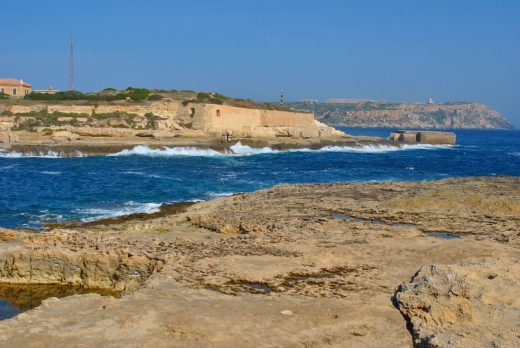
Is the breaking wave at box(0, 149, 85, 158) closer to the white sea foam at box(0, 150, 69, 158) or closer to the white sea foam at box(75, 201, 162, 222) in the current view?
the white sea foam at box(0, 150, 69, 158)

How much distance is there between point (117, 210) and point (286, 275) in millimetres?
10899

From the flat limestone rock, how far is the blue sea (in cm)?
1195

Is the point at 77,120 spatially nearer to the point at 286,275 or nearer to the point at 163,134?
the point at 163,134

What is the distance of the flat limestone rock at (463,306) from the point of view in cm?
614

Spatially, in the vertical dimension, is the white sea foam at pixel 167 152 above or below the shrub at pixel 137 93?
below

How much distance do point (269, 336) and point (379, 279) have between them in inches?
123

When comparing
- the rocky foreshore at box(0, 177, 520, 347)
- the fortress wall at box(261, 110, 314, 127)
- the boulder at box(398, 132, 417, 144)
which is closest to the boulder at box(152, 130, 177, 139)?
the fortress wall at box(261, 110, 314, 127)

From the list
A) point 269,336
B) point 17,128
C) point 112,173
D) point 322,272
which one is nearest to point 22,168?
point 112,173

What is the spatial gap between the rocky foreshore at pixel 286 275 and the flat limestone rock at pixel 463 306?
2cm

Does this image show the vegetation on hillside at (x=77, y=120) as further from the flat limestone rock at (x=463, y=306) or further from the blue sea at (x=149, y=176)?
the flat limestone rock at (x=463, y=306)

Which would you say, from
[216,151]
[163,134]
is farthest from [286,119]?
[216,151]

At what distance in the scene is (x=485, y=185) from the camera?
21547mm

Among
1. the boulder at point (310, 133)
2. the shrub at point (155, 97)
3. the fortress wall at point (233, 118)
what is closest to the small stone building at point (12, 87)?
the shrub at point (155, 97)

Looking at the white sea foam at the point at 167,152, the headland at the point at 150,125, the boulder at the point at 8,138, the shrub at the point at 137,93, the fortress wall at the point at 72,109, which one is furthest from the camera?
the shrub at the point at 137,93
